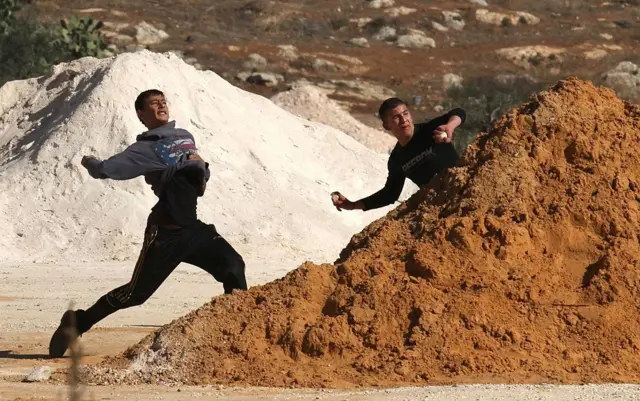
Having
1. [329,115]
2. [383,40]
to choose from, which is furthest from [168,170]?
[383,40]

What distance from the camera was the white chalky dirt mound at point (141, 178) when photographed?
1597 cm

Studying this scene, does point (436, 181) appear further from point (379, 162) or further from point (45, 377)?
point (379, 162)

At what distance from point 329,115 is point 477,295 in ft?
59.8

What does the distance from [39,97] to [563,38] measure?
38.8m

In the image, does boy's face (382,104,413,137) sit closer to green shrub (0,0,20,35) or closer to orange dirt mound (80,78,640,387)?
orange dirt mound (80,78,640,387)

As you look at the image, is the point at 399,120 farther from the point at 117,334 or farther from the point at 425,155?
the point at 117,334

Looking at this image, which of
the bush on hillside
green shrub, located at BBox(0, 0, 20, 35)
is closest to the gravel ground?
the bush on hillside

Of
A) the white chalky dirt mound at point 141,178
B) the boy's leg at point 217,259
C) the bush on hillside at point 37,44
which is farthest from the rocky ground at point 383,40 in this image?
the boy's leg at point 217,259

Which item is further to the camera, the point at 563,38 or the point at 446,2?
the point at 446,2

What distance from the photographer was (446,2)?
60781 mm

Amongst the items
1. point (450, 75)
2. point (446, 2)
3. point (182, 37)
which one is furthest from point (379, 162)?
point (446, 2)

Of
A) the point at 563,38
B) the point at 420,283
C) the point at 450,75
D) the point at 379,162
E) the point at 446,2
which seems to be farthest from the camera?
the point at 446,2

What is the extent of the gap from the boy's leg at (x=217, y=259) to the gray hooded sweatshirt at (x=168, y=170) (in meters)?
0.14

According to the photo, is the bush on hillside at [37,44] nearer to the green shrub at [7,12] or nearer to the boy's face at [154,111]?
the green shrub at [7,12]
